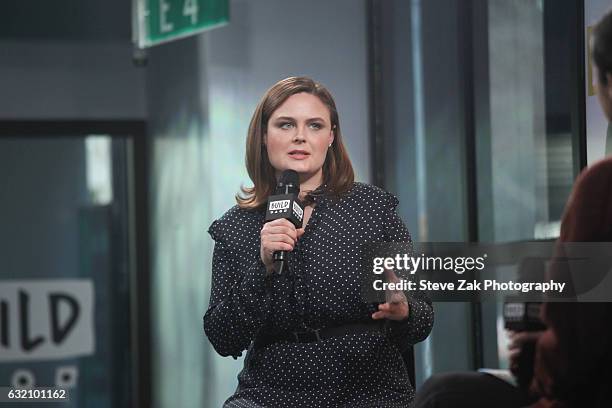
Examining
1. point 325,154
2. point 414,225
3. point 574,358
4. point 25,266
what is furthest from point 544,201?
point 25,266

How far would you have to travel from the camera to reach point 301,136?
1865 millimetres

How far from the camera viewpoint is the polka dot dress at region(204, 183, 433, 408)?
1.83m

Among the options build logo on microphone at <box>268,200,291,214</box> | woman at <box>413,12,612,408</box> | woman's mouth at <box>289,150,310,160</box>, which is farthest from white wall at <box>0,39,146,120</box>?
woman at <box>413,12,612,408</box>

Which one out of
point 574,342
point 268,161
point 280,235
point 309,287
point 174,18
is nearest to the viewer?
point 574,342

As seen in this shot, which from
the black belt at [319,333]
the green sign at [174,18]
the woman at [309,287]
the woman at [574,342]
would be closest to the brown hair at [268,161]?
the woman at [309,287]

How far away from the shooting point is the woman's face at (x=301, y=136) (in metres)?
1.87

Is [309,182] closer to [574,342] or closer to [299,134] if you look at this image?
[299,134]

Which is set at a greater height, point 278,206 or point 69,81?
point 69,81

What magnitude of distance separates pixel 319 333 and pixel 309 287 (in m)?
0.09

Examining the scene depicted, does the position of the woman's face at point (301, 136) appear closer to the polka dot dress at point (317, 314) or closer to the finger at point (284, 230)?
the polka dot dress at point (317, 314)

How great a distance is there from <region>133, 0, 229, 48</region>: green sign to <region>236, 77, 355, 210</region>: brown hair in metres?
1.72

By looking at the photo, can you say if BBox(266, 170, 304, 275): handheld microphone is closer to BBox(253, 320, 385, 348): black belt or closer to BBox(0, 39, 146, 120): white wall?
BBox(253, 320, 385, 348): black belt

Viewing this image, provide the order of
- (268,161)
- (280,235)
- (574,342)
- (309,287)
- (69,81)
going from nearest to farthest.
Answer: (574,342) < (280,235) < (309,287) < (268,161) < (69,81)

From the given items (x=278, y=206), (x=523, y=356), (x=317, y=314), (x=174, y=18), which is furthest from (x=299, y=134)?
(x=174, y=18)
